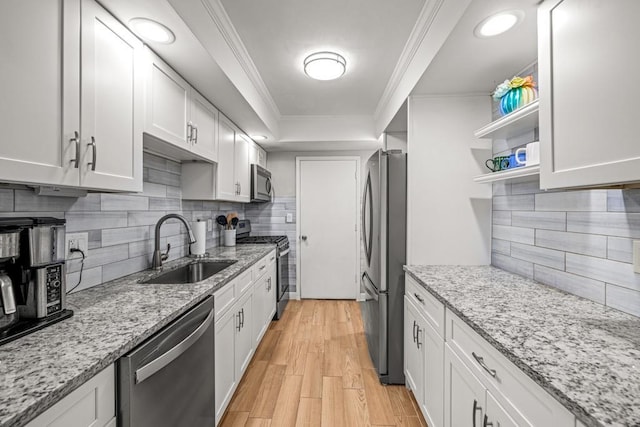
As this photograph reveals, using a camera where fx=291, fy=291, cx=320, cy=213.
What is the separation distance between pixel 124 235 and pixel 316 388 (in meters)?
1.64

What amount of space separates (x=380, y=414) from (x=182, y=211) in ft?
6.78

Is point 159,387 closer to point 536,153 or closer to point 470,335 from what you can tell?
point 470,335

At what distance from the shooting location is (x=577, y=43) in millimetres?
1004

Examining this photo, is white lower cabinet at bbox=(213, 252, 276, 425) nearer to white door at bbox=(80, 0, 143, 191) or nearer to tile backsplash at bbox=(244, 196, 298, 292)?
white door at bbox=(80, 0, 143, 191)

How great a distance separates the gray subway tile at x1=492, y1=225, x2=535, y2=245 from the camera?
5.57ft

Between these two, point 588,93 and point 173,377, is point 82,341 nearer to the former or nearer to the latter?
point 173,377

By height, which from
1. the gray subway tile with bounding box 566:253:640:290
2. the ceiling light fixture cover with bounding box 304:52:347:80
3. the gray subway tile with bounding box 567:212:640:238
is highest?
the ceiling light fixture cover with bounding box 304:52:347:80

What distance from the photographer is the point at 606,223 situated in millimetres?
1243

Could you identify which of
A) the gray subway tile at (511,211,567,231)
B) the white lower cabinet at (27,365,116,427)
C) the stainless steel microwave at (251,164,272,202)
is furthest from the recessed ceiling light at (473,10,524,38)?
the stainless steel microwave at (251,164,272,202)

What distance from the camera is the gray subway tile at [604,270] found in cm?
114

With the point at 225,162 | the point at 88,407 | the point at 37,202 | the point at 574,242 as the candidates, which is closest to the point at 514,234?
the point at 574,242

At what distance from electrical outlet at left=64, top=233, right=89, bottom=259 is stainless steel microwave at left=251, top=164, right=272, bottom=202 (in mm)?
1932

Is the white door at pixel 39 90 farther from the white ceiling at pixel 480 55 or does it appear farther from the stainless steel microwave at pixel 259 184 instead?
the stainless steel microwave at pixel 259 184

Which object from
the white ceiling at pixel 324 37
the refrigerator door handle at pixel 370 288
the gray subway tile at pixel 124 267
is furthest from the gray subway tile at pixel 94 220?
the refrigerator door handle at pixel 370 288
